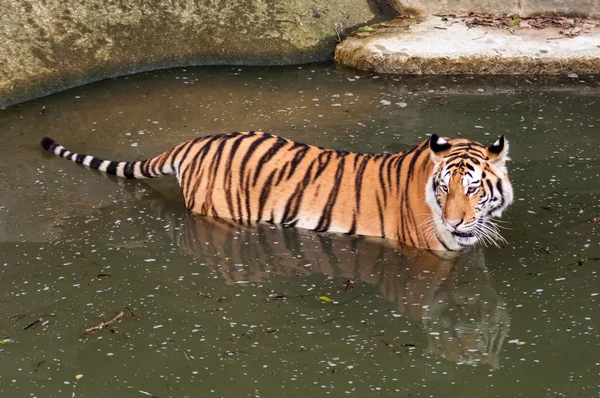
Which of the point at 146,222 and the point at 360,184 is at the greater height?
the point at 360,184

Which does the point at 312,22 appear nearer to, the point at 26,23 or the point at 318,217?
the point at 26,23

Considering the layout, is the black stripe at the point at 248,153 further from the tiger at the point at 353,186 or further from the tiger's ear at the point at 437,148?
the tiger's ear at the point at 437,148

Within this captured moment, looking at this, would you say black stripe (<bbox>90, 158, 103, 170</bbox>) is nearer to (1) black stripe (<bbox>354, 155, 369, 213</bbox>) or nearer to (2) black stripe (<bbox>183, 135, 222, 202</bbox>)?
(2) black stripe (<bbox>183, 135, 222, 202</bbox>)

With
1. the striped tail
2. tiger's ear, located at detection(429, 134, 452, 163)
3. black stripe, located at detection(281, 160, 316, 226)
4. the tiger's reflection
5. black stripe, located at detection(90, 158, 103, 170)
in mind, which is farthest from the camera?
black stripe, located at detection(90, 158, 103, 170)

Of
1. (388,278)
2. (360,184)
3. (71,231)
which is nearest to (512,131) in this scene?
(360,184)

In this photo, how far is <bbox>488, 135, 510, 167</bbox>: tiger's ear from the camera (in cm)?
455

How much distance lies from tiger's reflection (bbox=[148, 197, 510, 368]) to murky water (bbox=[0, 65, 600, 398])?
0.01 m

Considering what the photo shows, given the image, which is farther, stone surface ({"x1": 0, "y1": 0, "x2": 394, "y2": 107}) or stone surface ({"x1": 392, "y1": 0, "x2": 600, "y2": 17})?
stone surface ({"x1": 392, "y1": 0, "x2": 600, "y2": 17})

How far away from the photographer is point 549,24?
785 centimetres

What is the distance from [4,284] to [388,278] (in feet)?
6.23

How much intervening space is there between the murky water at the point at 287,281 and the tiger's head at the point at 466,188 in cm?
20

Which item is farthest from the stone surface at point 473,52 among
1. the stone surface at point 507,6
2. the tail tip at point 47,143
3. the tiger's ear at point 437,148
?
the tiger's ear at point 437,148

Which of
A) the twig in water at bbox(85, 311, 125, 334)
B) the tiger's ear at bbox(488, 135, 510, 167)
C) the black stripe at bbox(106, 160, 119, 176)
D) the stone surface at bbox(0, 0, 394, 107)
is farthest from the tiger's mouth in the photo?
the stone surface at bbox(0, 0, 394, 107)

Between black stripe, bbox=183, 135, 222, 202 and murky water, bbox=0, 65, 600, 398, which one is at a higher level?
black stripe, bbox=183, 135, 222, 202
